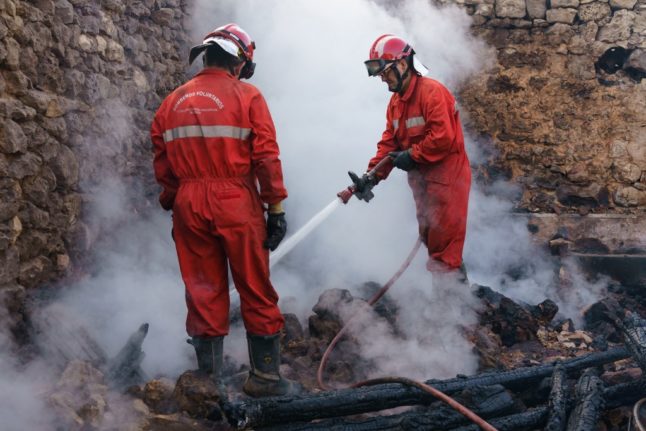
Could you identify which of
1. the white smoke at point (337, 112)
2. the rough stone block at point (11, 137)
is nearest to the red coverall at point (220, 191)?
the rough stone block at point (11, 137)

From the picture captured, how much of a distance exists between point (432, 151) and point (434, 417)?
1.98m

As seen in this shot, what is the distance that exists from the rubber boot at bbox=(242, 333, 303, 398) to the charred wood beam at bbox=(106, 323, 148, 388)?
0.68 metres

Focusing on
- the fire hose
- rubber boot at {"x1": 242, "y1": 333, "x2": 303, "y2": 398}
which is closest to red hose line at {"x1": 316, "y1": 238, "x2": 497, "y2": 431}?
the fire hose

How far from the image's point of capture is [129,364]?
3836mm

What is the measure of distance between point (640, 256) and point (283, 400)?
14.9ft

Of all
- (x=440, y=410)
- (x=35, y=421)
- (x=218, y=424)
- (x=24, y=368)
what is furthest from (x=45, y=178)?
(x=440, y=410)

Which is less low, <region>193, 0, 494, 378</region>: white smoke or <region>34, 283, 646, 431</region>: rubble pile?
<region>193, 0, 494, 378</region>: white smoke

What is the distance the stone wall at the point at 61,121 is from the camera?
363 cm

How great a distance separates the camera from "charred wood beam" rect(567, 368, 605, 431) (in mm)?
3043

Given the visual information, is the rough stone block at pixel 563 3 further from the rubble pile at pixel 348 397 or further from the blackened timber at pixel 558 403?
the blackened timber at pixel 558 403

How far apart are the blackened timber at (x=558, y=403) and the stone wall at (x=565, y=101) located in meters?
3.91

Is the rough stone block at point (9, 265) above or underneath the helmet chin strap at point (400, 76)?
underneath

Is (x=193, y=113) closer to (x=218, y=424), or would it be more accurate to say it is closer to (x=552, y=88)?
(x=218, y=424)

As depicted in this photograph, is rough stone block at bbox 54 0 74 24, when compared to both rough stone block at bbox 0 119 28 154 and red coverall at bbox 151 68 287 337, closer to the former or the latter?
rough stone block at bbox 0 119 28 154
